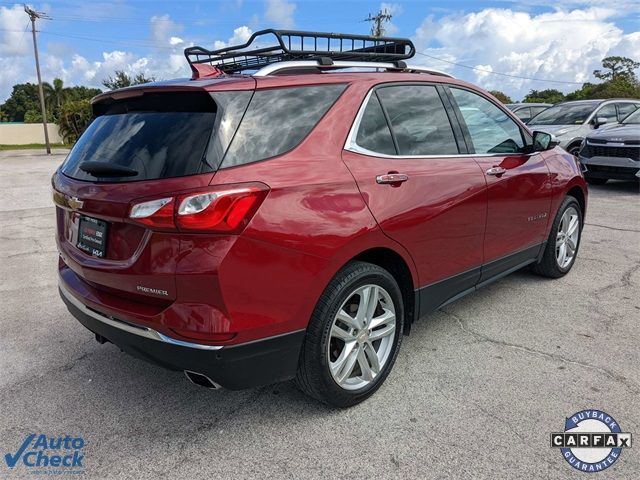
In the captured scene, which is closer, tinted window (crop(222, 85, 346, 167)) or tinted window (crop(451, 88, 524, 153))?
tinted window (crop(222, 85, 346, 167))

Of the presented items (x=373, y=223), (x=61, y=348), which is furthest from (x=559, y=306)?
(x=61, y=348)

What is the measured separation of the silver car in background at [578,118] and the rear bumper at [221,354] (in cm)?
1077

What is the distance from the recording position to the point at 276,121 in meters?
2.45

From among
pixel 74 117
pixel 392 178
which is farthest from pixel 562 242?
pixel 74 117

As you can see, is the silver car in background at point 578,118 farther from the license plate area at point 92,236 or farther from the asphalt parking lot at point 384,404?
the license plate area at point 92,236

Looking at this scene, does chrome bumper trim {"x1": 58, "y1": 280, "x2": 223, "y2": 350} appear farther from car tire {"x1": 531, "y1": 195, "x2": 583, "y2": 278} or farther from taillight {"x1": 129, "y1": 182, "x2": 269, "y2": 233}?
car tire {"x1": 531, "y1": 195, "x2": 583, "y2": 278}

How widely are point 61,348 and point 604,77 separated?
5680 centimetres

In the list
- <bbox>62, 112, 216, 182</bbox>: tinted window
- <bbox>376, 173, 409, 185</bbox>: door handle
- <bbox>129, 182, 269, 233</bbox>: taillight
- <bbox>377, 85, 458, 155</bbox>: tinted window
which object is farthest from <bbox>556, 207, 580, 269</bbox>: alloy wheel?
<bbox>62, 112, 216, 182</bbox>: tinted window

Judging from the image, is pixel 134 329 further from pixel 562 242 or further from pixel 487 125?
pixel 562 242

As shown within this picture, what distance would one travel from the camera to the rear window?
88.1 inches

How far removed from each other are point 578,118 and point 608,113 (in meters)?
0.88

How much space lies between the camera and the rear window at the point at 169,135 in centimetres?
224

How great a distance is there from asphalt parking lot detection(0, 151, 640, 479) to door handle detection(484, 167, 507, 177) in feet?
3.75

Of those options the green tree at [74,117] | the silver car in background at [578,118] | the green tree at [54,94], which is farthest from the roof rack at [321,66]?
the green tree at [54,94]
